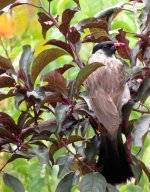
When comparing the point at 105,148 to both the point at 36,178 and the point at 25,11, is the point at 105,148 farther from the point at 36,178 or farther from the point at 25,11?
the point at 25,11

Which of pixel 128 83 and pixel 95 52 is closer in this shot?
pixel 128 83

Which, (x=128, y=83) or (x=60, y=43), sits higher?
(x=60, y=43)

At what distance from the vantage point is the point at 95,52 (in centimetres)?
263

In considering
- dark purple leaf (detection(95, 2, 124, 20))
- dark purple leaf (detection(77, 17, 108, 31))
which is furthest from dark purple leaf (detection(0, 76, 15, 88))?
dark purple leaf (detection(95, 2, 124, 20))

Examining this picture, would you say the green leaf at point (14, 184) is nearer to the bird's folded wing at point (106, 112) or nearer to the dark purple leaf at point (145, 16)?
the bird's folded wing at point (106, 112)

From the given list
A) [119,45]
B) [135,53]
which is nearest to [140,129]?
[135,53]

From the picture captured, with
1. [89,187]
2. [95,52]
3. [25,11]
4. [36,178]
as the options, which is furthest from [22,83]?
[25,11]

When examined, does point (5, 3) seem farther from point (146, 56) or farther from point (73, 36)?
point (146, 56)

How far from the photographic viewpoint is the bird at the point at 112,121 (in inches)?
80.0

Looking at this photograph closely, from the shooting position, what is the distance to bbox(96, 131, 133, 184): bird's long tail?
2020 mm

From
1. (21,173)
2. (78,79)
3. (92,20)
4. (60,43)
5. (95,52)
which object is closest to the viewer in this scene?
(78,79)

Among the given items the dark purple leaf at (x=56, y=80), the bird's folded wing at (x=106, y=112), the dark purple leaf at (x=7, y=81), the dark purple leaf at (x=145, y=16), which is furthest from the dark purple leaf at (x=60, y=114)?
the dark purple leaf at (x=145, y=16)

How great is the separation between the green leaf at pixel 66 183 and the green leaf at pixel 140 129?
0.35 meters

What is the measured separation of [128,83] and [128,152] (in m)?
0.24
